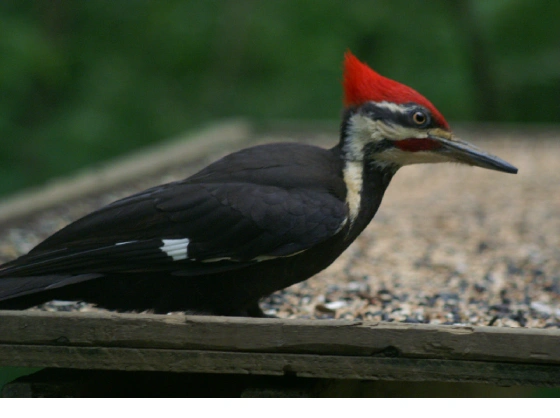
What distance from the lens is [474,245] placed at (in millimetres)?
4453

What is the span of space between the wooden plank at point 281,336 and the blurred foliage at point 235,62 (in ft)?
21.6

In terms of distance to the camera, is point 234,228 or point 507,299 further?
point 507,299

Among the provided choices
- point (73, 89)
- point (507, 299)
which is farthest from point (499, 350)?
point (73, 89)

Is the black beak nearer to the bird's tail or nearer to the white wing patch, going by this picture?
the white wing patch

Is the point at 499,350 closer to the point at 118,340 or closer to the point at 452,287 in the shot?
the point at 118,340

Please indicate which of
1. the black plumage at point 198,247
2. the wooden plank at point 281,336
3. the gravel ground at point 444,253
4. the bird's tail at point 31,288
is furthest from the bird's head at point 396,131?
the bird's tail at point 31,288

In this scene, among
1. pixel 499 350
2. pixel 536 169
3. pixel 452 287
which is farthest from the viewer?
pixel 536 169

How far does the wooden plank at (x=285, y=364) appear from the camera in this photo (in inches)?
87.0

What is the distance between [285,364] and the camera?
2.27 m

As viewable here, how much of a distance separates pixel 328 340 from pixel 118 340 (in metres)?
0.54

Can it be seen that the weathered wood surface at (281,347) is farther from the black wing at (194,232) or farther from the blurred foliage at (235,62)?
the blurred foliage at (235,62)

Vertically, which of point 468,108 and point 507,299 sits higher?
point 468,108

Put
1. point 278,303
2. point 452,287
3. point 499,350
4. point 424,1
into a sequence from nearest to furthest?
point 499,350, point 278,303, point 452,287, point 424,1

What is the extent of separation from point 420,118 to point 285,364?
97 cm
